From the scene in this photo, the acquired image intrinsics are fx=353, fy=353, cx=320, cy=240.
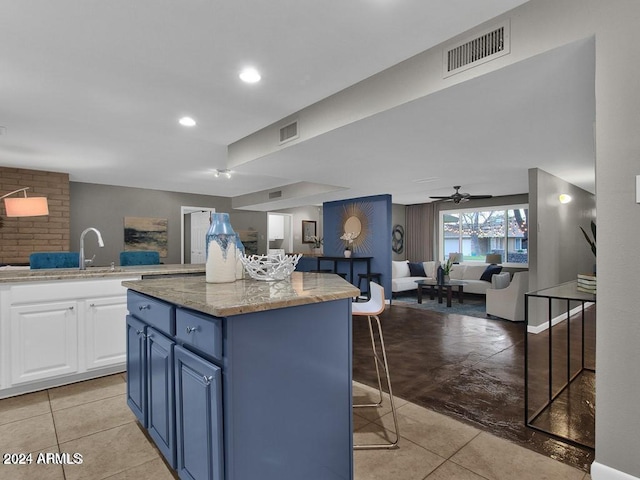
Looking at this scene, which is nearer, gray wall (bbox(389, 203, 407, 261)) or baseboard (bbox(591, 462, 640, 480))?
baseboard (bbox(591, 462, 640, 480))

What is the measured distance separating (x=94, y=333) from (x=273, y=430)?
2290mm

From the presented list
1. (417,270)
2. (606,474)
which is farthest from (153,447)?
(417,270)

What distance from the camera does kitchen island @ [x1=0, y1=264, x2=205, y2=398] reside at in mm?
2568

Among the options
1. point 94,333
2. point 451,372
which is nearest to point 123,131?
point 94,333

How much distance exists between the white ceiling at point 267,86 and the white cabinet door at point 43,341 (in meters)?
1.76

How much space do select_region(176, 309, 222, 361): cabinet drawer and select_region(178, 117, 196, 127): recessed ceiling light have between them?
2.60m

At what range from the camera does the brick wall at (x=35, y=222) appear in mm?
5465

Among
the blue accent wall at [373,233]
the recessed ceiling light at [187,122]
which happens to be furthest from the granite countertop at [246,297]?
the blue accent wall at [373,233]

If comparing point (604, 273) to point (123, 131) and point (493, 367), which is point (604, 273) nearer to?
point (493, 367)

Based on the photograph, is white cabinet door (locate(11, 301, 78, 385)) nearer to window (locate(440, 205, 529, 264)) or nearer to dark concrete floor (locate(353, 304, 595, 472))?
dark concrete floor (locate(353, 304, 595, 472))

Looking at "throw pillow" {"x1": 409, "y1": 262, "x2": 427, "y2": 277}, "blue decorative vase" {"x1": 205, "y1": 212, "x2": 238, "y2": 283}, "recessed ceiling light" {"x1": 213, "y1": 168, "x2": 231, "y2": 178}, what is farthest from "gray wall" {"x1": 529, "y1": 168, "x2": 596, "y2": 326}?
"recessed ceiling light" {"x1": 213, "y1": 168, "x2": 231, "y2": 178}

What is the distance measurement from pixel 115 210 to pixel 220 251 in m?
6.42

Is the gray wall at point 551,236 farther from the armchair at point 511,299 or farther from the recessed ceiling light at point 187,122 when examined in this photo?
the recessed ceiling light at point 187,122

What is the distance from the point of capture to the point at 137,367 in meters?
2.00
